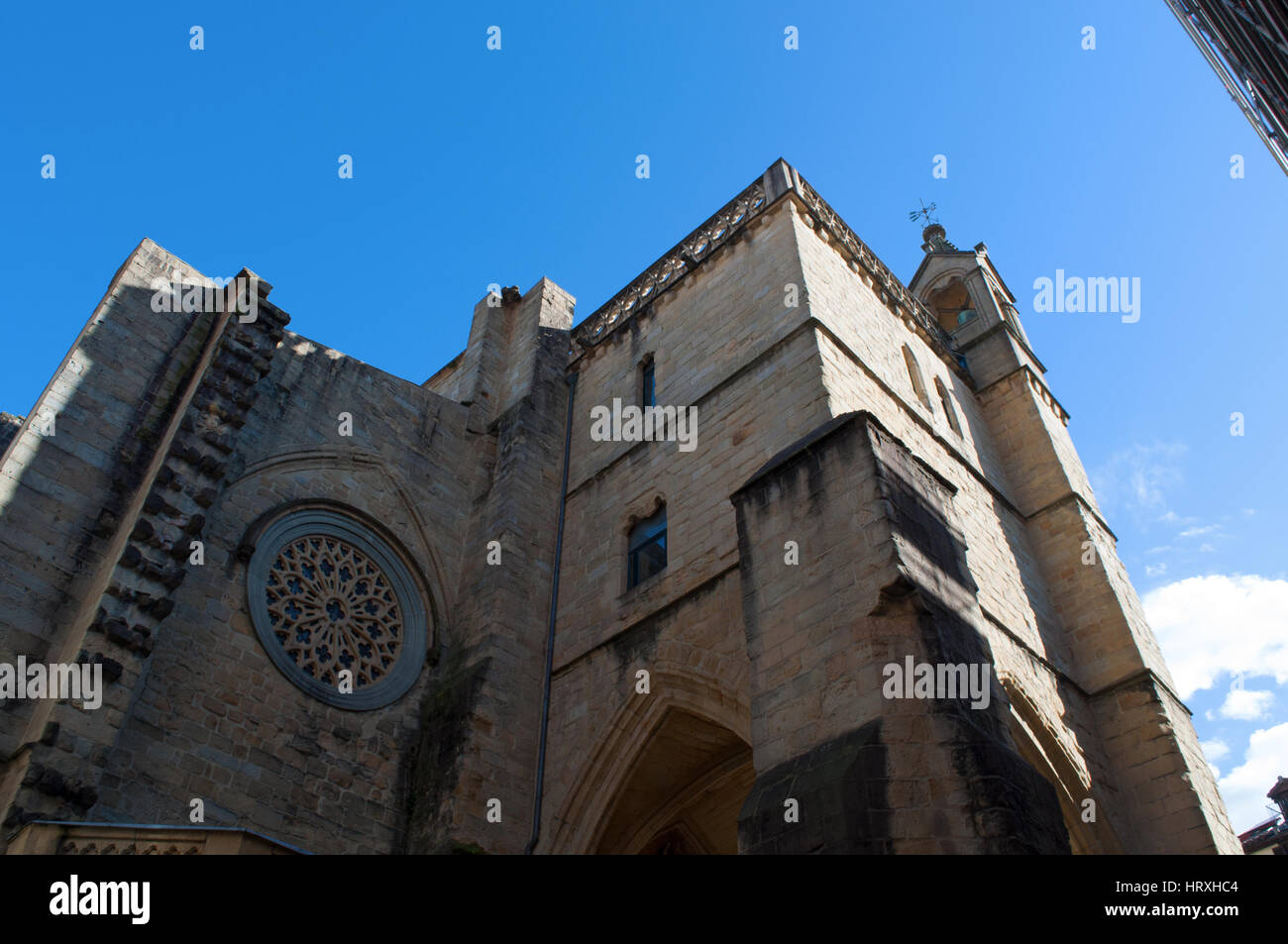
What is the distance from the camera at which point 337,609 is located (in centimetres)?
967

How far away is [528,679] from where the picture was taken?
9992 millimetres

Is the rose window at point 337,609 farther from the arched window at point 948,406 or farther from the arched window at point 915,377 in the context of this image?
the arched window at point 948,406

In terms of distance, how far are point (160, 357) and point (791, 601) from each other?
6628 millimetres

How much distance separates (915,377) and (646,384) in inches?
133

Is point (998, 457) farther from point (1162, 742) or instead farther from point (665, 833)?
point (665, 833)

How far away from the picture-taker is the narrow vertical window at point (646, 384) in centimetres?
1195

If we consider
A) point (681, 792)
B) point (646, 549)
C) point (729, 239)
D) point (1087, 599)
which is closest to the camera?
point (681, 792)

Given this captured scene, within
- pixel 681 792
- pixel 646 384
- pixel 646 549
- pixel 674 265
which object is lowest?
pixel 681 792

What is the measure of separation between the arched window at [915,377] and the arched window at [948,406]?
0.52 metres

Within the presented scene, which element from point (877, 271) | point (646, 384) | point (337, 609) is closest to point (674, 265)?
point (646, 384)

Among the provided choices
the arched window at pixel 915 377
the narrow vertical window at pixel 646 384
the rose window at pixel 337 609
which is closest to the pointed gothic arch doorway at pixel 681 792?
the rose window at pixel 337 609

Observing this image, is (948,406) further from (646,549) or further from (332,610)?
(332,610)

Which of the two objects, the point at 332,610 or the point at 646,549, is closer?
the point at 332,610
